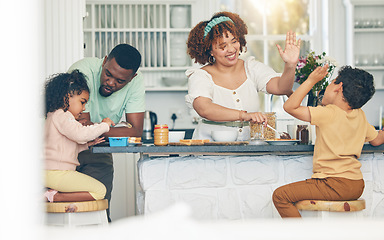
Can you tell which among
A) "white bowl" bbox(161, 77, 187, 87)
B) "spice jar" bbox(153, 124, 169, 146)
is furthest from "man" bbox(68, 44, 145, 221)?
"white bowl" bbox(161, 77, 187, 87)

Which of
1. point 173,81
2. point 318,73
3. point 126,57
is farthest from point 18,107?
point 173,81

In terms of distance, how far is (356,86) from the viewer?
2.28 metres

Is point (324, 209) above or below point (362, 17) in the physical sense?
below

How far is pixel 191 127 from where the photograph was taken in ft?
17.5

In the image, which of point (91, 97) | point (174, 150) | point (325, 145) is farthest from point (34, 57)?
point (91, 97)

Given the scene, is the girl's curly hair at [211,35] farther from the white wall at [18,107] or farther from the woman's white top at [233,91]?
the white wall at [18,107]

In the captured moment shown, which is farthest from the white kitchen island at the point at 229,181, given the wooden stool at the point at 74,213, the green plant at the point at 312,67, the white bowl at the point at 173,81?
the white bowl at the point at 173,81

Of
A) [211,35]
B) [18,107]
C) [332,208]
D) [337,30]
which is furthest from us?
[337,30]

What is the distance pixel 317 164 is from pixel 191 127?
3.13 metres

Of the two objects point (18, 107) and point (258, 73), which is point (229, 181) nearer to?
point (258, 73)

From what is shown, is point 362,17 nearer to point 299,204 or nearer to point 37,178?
point 299,204

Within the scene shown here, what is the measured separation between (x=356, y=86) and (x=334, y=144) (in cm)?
29

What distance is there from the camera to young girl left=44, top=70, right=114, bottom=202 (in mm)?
2242

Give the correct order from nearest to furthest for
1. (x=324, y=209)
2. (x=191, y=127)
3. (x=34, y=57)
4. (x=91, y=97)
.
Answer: (x=34, y=57), (x=324, y=209), (x=91, y=97), (x=191, y=127)
